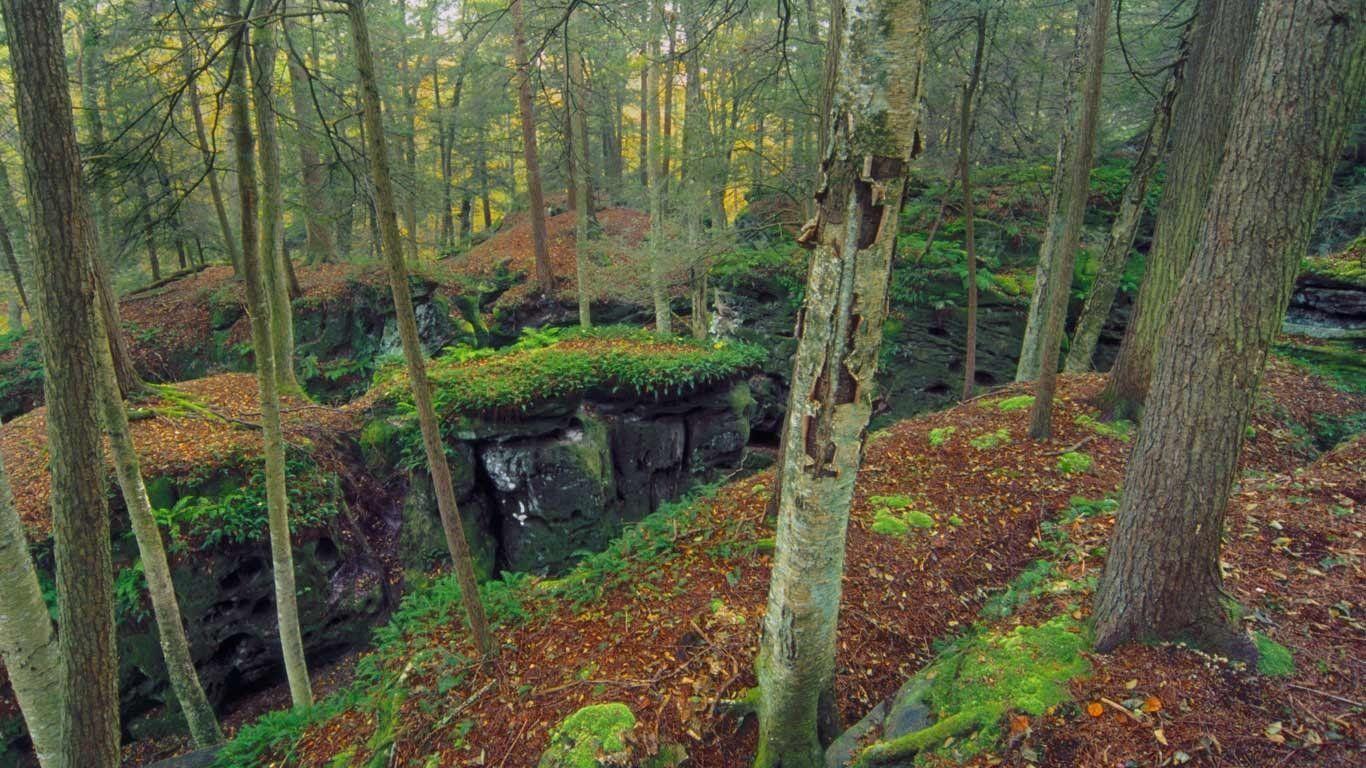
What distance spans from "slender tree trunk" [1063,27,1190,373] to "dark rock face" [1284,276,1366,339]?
231 centimetres

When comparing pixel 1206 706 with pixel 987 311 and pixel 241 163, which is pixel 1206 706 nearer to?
pixel 241 163

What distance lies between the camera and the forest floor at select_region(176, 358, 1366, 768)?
7.63ft

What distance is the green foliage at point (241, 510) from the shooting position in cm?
603

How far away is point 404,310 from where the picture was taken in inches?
127

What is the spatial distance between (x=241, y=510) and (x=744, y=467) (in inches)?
257

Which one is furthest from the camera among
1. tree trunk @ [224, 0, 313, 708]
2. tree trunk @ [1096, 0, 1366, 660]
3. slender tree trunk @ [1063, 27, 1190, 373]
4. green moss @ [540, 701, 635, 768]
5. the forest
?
slender tree trunk @ [1063, 27, 1190, 373]

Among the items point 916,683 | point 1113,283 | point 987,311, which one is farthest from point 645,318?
point 916,683

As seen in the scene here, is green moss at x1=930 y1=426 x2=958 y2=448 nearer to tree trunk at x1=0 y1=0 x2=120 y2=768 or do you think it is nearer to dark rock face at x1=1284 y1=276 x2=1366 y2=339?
dark rock face at x1=1284 y1=276 x2=1366 y2=339

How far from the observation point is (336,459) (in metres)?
7.55


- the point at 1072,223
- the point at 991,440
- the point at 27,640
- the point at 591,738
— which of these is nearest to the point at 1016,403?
the point at 991,440

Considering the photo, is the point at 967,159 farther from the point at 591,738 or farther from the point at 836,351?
the point at 591,738

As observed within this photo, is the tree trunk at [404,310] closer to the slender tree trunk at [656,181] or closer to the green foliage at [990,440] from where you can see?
the green foliage at [990,440]

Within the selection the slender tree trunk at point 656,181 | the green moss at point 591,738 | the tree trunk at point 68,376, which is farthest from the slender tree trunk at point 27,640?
the slender tree trunk at point 656,181

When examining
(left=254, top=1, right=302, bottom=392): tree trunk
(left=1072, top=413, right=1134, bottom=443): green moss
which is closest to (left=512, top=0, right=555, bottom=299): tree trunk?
(left=254, top=1, right=302, bottom=392): tree trunk
